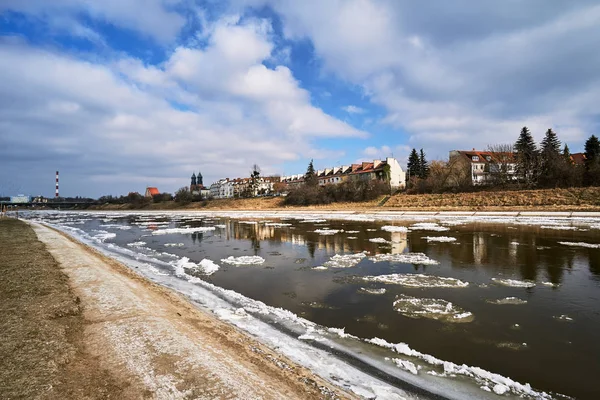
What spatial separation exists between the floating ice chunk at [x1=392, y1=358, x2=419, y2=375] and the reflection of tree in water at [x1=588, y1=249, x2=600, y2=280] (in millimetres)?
8726

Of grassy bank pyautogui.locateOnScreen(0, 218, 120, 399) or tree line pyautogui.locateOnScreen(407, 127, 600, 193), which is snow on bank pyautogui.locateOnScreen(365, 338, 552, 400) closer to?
→ grassy bank pyautogui.locateOnScreen(0, 218, 120, 399)

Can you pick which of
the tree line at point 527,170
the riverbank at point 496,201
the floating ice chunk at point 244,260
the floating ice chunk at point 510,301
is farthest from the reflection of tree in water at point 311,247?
the tree line at point 527,170

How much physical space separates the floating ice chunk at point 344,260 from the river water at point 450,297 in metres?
0.04

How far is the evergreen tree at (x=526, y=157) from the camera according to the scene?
4717cm

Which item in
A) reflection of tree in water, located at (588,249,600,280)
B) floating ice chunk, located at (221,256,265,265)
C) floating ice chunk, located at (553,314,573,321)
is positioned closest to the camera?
floating ice chunk, located at (553,314,573,321)

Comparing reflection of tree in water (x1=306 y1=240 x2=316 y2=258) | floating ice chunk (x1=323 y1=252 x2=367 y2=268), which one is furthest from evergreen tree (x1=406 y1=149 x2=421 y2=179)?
floating ice chunk (x1=323 y1=252 x2=367 y2=268)

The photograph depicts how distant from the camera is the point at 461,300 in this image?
25.8 ft

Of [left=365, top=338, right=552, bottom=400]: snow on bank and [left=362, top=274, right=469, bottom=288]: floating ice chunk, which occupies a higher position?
[left=365, top=338, right=552, bottom=400]: snow on bank

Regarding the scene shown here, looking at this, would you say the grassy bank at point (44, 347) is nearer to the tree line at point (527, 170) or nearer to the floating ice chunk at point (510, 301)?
the floating ice chunk at point (510, 301)

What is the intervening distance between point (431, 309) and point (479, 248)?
9896 millimetres

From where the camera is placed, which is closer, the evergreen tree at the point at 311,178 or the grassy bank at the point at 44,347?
the grassy bank at the point at 44,347

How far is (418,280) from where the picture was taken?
9.73 meters

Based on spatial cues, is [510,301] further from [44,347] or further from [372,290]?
[44,347]

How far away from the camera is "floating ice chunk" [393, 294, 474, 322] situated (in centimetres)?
680
